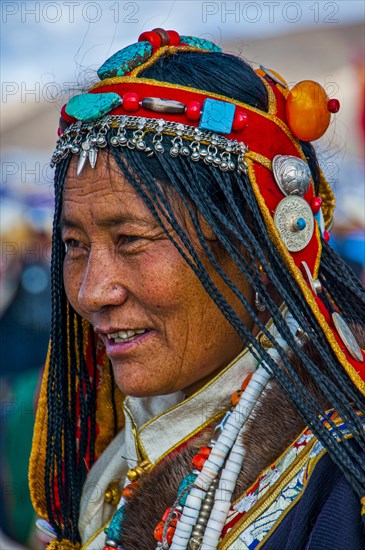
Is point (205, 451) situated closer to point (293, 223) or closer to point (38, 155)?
point (293, 223)

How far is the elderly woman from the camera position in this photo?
1.62m

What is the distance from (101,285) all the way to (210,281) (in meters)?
0.27

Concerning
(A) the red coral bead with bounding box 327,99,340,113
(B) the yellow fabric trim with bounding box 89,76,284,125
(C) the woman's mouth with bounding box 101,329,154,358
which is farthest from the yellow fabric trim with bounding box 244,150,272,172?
(C) the woman's mouth with bounding box 101,329,154,358

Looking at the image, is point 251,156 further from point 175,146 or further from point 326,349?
point 326,349

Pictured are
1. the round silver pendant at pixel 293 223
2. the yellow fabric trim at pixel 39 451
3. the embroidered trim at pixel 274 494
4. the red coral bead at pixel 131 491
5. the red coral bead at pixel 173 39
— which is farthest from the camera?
the yellow fabric trim at pixel 39 451

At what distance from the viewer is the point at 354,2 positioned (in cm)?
445

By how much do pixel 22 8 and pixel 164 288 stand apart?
3.47 metres

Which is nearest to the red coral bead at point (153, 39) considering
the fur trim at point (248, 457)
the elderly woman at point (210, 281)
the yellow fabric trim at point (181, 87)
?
the elderly woman at point (210, 281)

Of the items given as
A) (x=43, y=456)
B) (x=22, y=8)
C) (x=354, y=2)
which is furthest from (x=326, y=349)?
(x=22, y=8)

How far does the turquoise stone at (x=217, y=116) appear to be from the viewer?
1736mm

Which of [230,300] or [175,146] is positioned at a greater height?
[175,146]

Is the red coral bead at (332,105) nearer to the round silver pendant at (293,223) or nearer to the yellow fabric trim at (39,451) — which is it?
the round silver pendant at (293,223)

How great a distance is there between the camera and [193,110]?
1730 mm

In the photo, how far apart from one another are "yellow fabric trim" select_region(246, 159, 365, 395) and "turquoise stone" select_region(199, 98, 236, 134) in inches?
3.8
